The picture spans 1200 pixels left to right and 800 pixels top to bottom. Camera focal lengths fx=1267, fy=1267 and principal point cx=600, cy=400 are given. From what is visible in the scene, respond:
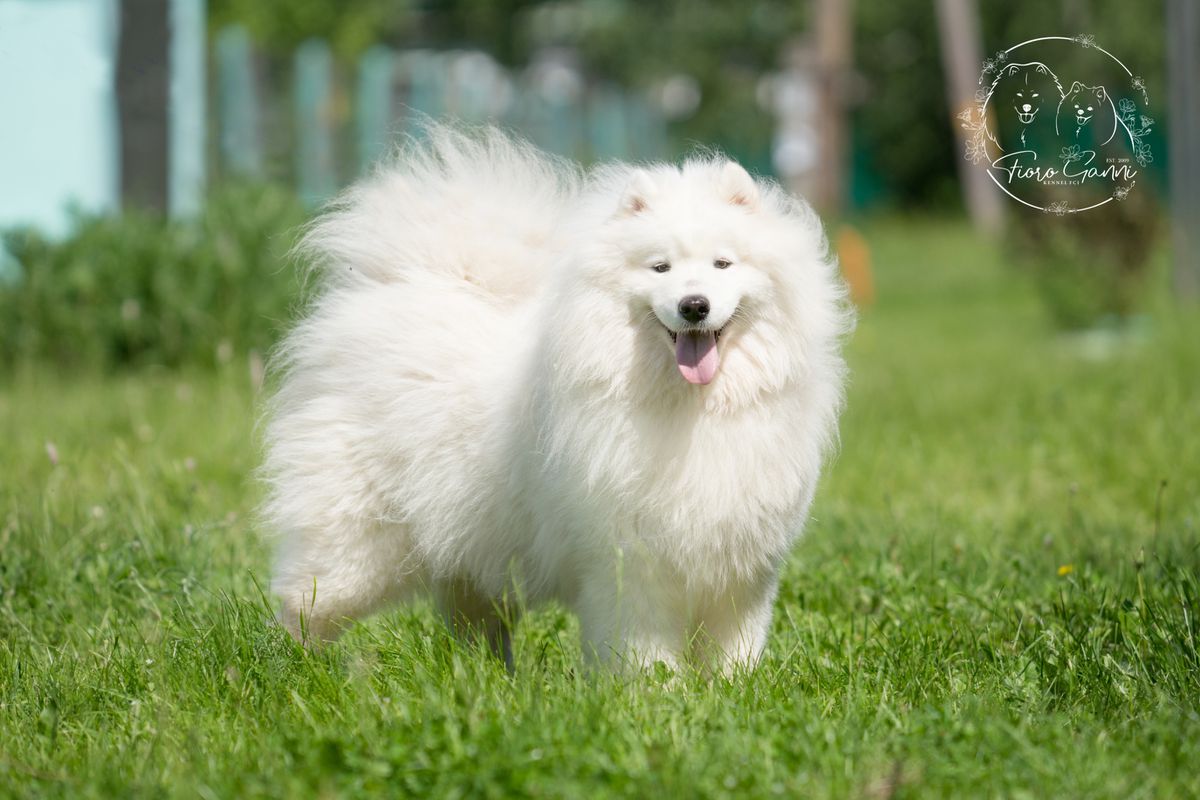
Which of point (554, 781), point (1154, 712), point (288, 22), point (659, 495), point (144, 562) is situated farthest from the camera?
point (288, 22)

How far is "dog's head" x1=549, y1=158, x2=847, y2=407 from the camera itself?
3.54 meters

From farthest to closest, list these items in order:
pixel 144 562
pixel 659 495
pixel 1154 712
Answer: pixel 144 562 → pixel 659 495 → pixel 1154 712

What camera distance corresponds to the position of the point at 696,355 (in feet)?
11.6

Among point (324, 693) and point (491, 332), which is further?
point (491, 332)

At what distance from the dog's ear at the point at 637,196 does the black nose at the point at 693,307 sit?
381mm

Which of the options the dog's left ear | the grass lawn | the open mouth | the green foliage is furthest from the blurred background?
the green foliage

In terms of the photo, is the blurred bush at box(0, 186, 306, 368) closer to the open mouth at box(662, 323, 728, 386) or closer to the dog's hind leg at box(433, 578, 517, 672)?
the dog's hind leg at box(433, 578, 517, 672)

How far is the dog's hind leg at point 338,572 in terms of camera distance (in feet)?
13.5

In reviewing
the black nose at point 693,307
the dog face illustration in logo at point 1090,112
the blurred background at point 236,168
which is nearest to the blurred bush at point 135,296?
the blurred background at point 236,168

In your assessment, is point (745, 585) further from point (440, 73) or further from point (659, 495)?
point (440, 73)

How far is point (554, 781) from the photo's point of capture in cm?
271

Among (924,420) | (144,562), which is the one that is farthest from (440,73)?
(144,562)

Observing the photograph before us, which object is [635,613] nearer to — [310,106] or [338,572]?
[338,572]

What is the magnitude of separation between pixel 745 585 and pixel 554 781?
3.92 ft
